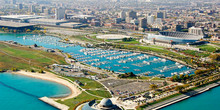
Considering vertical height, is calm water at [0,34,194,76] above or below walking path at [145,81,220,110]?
above

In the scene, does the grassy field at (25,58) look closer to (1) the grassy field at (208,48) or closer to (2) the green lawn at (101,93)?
(2) the green lawn at (101,93)

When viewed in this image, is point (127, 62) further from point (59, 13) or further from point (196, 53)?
point (59, 13)

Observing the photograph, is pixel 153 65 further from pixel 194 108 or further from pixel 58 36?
pixel 58 36

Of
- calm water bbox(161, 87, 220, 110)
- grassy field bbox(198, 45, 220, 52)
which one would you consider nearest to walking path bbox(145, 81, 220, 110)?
calm water bbox(161, 87, 220, 110)

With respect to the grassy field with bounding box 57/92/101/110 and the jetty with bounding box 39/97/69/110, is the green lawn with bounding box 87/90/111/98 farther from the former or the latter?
the jetty with bounding box 39/97/69/110

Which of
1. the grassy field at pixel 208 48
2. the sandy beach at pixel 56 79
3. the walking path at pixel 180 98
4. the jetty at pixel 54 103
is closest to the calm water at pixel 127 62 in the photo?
the walking path at pixel 180 98

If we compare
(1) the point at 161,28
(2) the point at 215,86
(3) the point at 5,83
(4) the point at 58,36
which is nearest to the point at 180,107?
(2) the point at 215,86
